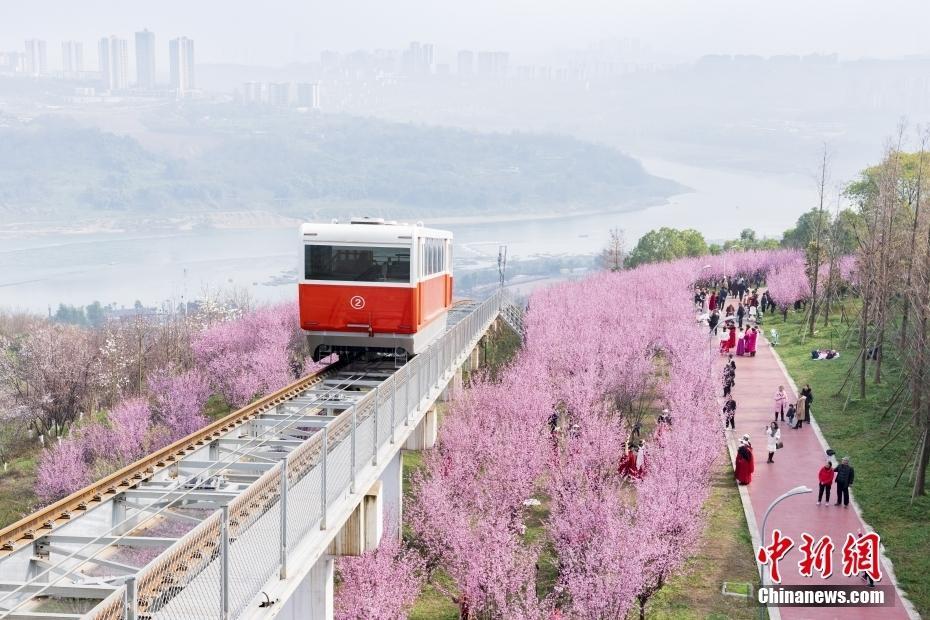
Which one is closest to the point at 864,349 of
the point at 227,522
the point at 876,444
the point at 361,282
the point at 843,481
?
the point at 876,444

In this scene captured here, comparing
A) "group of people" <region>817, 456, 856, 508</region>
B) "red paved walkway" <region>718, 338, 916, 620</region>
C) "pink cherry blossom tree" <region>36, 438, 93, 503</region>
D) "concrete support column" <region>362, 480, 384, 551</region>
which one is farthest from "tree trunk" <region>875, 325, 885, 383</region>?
"pink cherry blossom tree" <region>36, 438, 93, 503</region>

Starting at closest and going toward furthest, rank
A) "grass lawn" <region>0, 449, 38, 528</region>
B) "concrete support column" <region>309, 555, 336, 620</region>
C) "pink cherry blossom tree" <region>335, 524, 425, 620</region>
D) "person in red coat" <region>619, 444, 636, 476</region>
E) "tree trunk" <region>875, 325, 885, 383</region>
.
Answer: "concrete support column" <region>309, 555, 336, 620</region> → "pink cherry blossom tree" <region>335, 524, 425, 620</region> → "person in red coat" <region>619, 444, 636, 476</region> → "grass lawn" <region>0, 449, 38, 528</region> → "tree trunk" <region>875, 325, 885, 383</region>

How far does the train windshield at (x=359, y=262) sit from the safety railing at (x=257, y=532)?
541 centimetres

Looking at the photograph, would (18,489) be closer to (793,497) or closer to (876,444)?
(793,497)

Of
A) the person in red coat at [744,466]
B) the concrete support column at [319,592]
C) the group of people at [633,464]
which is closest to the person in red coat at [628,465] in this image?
the group of people at [633,464]

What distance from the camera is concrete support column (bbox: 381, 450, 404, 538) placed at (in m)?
23.9

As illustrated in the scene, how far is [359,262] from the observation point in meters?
21.8

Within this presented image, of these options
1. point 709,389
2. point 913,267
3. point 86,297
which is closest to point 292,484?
point 709,389

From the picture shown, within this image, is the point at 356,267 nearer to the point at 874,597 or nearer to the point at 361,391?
the point at 361,391

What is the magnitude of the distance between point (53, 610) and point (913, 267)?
29.5 m

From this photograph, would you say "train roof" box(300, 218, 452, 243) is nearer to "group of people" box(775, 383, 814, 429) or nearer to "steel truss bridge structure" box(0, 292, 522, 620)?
"steel truss bridge structure" box(0, 292, 522, 620)

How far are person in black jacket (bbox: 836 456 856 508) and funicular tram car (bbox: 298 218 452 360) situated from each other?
10.8 m

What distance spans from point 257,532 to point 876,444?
25695 millimetres

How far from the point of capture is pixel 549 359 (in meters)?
38.8
